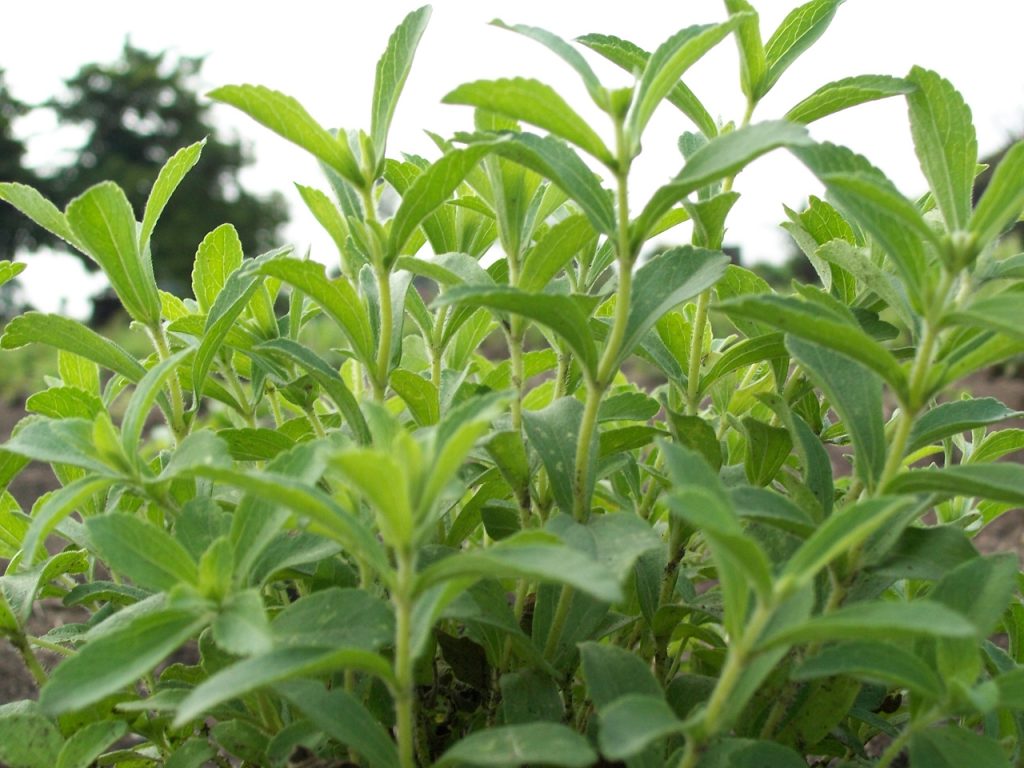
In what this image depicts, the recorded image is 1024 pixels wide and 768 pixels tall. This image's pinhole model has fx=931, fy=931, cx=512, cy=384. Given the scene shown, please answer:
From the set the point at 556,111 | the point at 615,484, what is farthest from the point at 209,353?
the point at 615,484

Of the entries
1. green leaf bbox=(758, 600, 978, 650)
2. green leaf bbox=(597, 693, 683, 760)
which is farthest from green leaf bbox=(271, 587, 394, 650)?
green leaf bbox=(758, 600, 978, 650)

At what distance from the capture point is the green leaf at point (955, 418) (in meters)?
0.77

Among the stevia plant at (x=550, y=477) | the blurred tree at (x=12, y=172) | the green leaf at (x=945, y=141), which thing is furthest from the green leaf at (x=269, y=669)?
the blurred tree at (x=12, y=172)

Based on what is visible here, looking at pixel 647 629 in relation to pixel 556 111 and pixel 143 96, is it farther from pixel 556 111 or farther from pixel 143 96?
pixel 143 96

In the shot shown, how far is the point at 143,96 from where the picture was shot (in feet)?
70.4

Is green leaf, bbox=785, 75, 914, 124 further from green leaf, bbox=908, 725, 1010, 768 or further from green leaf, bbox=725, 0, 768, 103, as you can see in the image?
green leaf, bbox=908, 725, 1010, 768

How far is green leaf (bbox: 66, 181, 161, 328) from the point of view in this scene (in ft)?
2.81

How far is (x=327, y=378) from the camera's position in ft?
2.71

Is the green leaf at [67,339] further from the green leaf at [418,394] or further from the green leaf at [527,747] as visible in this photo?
the green leaf at [527,747]

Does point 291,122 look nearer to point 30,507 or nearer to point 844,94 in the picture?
point 844,94

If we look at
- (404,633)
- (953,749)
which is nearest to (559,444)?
(404,633)

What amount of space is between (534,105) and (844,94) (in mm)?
331

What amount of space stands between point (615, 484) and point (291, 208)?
22.5 metres

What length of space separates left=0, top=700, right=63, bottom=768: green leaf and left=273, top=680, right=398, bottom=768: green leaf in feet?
1.03
